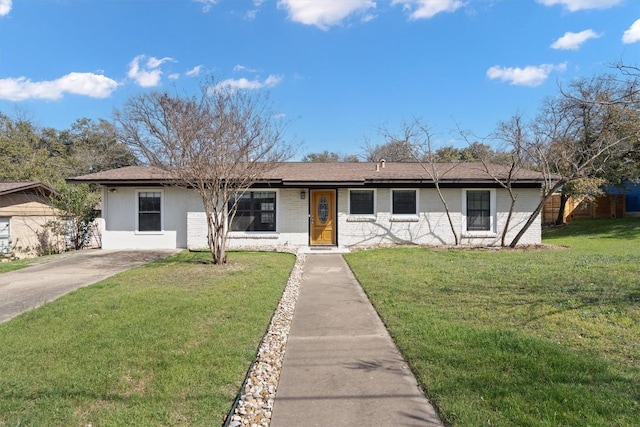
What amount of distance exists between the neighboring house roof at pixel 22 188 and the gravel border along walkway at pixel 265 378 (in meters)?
14.4

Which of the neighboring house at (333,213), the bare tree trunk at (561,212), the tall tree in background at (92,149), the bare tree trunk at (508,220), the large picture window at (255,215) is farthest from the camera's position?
the tall tree in background at (92,149)

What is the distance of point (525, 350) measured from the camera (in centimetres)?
397

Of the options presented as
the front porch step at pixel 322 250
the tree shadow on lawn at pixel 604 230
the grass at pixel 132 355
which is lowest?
the grass at pixel 132 355

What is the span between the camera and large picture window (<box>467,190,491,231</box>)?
562 inches

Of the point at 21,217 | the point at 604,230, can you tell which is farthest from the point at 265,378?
the point at 604,230

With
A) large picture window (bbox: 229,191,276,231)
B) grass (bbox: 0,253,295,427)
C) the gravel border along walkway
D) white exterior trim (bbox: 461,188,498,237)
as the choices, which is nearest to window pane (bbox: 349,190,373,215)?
large picture window (bbox: 229,191,276,231)


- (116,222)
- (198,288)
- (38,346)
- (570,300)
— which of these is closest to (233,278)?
(198,288)

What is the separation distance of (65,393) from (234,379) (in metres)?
1.45

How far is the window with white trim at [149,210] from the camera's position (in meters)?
13.9

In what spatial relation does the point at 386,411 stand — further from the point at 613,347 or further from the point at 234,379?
the point at 613,347

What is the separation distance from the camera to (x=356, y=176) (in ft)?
46.0

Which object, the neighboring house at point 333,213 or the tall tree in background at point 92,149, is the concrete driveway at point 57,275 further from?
the tall tree in background at point 92,149

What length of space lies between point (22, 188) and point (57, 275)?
341 inches

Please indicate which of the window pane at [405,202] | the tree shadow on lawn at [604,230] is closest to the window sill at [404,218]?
the window pane at [405,202]
